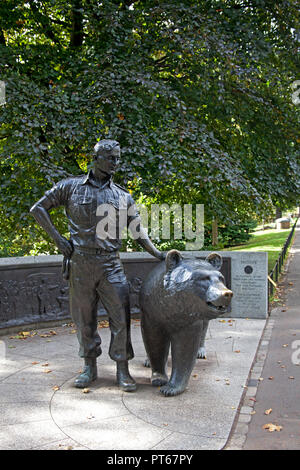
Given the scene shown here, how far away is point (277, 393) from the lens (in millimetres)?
5336

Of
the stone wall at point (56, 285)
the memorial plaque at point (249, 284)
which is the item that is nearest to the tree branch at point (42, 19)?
the stone wall at point (56, 285)

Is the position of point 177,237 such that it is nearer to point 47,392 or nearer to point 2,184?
point 2,184

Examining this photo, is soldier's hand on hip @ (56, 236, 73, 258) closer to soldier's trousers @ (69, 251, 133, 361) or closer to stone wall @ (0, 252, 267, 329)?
soldier's trousers @ (69, 251, 133, 361)

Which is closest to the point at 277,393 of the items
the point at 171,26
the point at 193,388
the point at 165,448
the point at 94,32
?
the point at 193,388

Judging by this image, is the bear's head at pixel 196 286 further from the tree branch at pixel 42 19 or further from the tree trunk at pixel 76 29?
the tree trunk at pixel 76 29

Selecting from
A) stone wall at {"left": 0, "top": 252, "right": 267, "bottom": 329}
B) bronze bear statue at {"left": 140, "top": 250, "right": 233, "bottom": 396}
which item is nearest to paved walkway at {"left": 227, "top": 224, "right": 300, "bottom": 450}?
stone wall at {"left": 0, "top": 252, "right": 267, "bottom": 329}

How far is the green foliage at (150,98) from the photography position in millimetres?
8547

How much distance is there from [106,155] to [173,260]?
1.38m

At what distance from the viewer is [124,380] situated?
208 inches

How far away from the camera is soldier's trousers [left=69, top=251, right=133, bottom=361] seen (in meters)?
5.12

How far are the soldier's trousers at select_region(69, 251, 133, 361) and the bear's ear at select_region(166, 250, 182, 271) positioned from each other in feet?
2.19

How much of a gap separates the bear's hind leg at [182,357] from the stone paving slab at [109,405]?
117mm

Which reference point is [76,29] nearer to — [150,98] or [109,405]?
[150,98]

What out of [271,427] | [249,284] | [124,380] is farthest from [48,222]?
[249,284]
